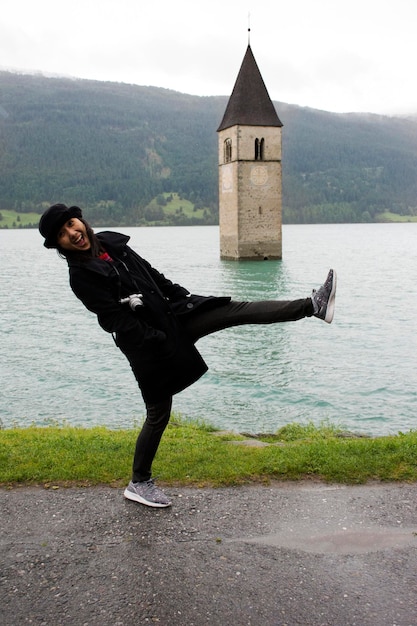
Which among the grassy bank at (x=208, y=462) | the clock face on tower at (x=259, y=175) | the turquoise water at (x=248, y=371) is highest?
the clock face on tower at (x=259, y=175)

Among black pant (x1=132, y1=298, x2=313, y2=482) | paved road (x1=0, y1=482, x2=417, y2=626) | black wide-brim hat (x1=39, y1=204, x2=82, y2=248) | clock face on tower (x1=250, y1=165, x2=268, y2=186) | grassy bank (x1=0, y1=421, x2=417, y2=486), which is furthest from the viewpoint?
clock face on tower (x1=250, y1=165, x2=268, y2=186)

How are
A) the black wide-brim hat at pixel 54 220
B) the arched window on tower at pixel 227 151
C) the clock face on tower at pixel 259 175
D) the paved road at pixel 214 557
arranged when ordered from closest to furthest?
1. the paved road at pixel 214 557
2. the black wide-brim hat at pixel 54 220
3. the clock face on tower at pixel 259 175
4. the arched window on tower at pixel 227 151

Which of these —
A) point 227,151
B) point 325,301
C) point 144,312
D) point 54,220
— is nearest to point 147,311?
point 144,312

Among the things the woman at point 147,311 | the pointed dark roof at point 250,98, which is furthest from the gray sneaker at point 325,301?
the pointed dark roof at point 250,98

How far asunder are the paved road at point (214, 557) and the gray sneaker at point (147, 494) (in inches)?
2.1

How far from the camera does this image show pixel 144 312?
4.59 metres

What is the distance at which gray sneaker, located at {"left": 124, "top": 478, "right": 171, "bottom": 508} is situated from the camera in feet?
15.7

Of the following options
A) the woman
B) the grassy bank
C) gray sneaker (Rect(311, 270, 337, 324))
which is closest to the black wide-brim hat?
the woman

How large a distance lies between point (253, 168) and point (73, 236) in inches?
2212

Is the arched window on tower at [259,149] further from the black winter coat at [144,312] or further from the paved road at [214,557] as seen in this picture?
the paved road at [214,557]

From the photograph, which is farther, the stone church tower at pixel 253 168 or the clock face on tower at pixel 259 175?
the clock face on tower at pixel 259 175

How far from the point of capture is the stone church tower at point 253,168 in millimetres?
58219

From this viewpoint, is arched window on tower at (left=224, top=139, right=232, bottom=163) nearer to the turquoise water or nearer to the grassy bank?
the turquoise water

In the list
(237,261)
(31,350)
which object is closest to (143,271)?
(31,350)
